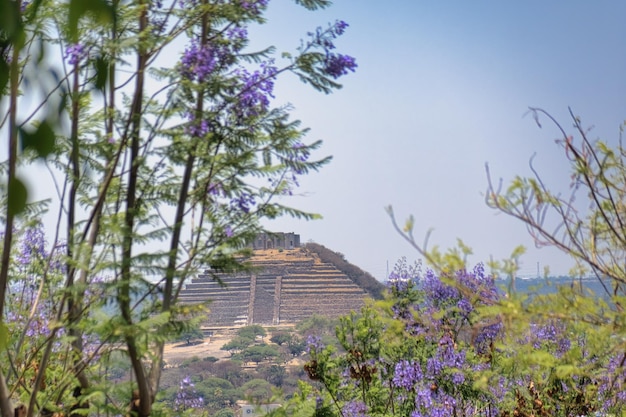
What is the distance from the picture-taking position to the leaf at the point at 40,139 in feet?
1.74

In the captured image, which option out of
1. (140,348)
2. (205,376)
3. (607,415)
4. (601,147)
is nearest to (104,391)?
(140,348)

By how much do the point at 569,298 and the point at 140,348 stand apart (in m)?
1.29

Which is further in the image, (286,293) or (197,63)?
(286,293)

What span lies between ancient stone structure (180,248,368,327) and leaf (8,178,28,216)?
236 feet

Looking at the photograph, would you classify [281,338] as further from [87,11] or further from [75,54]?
[87,11]

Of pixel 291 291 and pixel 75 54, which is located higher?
pixel 75 54

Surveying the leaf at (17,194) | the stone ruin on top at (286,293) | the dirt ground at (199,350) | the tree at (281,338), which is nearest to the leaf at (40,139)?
the leaf at (17,194)

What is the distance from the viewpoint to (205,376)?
177 ft

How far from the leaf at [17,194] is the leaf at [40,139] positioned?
1.1 inches

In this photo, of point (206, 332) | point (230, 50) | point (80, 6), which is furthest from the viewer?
point (206, 332)

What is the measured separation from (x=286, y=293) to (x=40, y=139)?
76.3 m

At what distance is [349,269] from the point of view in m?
77.1

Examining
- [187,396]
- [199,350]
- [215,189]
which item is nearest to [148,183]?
[215,189]

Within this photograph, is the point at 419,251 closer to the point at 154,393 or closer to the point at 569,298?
the point at 569,298
